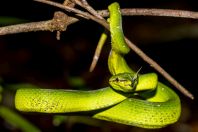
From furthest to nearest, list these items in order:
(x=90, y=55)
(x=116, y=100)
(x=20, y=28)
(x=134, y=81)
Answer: (x=90, y=55), (x=116, y=100), (x=134, y=81), (x=20, y=28)

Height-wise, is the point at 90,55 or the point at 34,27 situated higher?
the point at 90,55

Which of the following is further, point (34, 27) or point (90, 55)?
point (90, 55)

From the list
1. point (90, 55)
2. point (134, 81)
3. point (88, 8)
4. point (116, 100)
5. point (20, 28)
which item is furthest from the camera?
point (90, 55)

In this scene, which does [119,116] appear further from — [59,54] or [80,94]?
[59,54]

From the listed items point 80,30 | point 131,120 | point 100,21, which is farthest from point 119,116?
point 80,30

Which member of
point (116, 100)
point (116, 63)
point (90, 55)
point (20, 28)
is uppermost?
point (90, 55)

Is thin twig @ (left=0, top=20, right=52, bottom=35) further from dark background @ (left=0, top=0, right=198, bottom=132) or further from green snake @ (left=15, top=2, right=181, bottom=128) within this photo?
dark background @ (left=0, top=0, right=198, bottom=132)

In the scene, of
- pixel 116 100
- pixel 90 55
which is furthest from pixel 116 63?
pixel 90 55

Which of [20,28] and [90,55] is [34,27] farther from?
[90,55]
